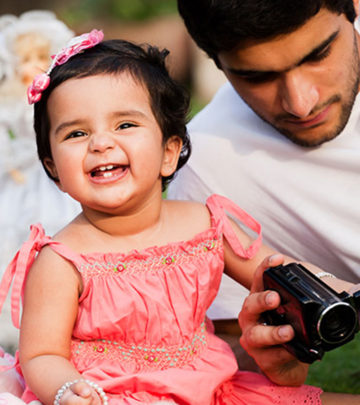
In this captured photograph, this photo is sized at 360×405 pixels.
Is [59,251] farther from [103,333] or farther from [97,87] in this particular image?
[97,87]

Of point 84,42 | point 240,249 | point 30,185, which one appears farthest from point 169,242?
point 30,185

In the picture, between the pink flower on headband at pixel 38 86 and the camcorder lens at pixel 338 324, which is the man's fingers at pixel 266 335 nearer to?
the camcorder lens at pixel 338 324

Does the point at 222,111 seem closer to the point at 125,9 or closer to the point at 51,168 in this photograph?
Answer: the point at 51,168

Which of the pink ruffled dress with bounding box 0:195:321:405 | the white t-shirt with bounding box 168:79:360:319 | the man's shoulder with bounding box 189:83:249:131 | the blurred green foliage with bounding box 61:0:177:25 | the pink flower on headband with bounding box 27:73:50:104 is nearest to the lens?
the pink ruffled dress with bounding box 0:195:321:405

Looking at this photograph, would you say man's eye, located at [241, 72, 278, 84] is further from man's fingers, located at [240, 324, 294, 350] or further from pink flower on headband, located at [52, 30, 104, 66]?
man's fingers, located at [240, 324, 294, 350]

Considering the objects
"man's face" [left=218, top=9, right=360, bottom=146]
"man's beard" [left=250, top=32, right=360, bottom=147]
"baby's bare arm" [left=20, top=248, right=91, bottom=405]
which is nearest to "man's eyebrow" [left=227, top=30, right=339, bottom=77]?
"man's face" [left=218, top=9, right=360, bottom=146]

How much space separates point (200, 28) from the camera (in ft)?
7.83

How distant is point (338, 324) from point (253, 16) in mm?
944

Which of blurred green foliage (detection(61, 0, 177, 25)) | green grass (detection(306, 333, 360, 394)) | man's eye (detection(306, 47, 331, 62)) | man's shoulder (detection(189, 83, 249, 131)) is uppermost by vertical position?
blurred green foliage (detection(61, 0, 177, 25))

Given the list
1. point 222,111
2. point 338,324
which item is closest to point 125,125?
point 338,324

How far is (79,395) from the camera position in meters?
1.61

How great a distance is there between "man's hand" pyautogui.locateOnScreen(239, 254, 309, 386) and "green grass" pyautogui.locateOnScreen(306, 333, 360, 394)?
80cm

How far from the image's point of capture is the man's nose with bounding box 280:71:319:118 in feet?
7.31

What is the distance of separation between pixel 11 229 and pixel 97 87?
7.12 ft
